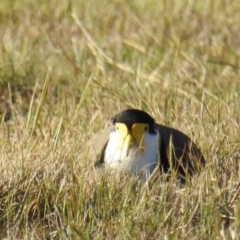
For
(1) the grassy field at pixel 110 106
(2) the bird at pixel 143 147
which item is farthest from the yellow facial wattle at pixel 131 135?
(1) the grassy field at pixel 110 106

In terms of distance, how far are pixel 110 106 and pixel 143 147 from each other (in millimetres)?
1044

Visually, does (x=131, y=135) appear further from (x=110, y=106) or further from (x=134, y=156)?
(x=110, y=106)

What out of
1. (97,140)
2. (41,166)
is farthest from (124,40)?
(41,166)

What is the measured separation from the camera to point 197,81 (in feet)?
18.3

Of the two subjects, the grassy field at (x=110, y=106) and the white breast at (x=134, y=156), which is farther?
the white breast at (x=134, y=156)

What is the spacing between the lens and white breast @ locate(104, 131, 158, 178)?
13.3ft

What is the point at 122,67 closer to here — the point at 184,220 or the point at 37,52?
the point at 37,52

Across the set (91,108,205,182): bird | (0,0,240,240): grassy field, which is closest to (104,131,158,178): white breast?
(91,108,205,182): bird

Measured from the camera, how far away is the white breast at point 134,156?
160 inches

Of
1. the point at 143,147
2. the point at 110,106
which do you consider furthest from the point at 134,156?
the point at 110,106

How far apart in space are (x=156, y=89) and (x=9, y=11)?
2018mm

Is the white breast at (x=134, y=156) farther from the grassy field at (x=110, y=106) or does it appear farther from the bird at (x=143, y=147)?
the grassy field at (x=110, y=106)

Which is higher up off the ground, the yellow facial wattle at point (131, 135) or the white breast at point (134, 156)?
the yellow facial wattle at point (131, 135)

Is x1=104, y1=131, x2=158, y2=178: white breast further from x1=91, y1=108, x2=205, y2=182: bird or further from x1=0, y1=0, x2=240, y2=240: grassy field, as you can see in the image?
x1=0, y1=0, x2=240, y2=240: grassy field
